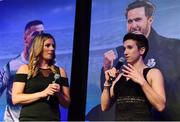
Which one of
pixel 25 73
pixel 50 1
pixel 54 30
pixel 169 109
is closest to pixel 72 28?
pixel 54 30

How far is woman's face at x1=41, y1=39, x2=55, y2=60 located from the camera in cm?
235

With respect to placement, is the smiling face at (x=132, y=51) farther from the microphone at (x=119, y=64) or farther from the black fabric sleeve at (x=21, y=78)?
the black fabric sleeve at (x=21, y=78)

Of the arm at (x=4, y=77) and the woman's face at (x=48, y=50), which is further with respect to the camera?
the arm at (x=4, y=77)

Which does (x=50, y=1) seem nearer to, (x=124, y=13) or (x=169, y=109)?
(x=124, y=13)

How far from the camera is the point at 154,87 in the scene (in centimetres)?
214

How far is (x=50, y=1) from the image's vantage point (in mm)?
2678

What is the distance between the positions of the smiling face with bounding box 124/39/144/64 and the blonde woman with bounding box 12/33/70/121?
46 centimetres

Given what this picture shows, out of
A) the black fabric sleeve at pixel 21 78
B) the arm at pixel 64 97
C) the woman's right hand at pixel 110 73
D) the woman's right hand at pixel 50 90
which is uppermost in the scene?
the woman's right hand at pixel 110 73

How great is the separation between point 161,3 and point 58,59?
2.69 feet

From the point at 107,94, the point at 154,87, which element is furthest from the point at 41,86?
the point at 154,87

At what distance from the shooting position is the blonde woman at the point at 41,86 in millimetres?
2131

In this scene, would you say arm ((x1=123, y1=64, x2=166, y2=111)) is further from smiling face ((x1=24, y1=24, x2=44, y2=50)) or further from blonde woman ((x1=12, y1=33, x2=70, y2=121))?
smiling face ((x1=24, y1=24, x2=44, y2=50))

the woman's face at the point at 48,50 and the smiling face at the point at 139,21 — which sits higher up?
the smiling face at the point at 139,21

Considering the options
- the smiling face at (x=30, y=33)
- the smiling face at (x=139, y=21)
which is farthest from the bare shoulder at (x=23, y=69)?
the smiling face at (x=139, y=21)
